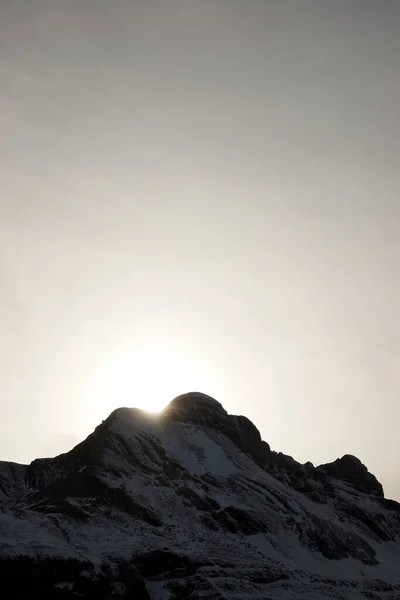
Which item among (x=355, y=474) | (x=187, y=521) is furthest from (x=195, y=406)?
(x=355, y=474)

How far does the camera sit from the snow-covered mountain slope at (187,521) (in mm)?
91062

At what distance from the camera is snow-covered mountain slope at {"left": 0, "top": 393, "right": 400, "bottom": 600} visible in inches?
3585

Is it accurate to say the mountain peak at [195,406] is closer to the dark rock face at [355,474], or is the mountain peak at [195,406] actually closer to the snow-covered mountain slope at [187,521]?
the snow-covered mountain slope at [187,521]

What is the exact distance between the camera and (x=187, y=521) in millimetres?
113875

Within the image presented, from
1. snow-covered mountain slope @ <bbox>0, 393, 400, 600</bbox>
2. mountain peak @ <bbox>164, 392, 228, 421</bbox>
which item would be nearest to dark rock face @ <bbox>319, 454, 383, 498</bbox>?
snow-covered mountain slope @ <bbox>0, 393, 400, 600</bbox>

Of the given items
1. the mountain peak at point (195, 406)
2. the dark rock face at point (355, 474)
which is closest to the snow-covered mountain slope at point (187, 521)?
the mountain peak at point (195, 406)

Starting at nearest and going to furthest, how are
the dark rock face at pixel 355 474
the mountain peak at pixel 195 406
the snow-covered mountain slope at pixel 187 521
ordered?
the snow-covered mountain slope at pixel 187 521 → the mountain peak at pixel 195 406 → the dark rock face at pixel 355 474

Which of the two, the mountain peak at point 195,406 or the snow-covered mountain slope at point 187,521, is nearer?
the snow-covered mountain slope at point 187,521

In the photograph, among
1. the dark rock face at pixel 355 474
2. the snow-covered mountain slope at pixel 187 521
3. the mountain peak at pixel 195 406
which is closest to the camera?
the snow-covered mountain slope at pixel 187 521

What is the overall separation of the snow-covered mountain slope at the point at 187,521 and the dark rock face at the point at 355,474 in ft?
22.1

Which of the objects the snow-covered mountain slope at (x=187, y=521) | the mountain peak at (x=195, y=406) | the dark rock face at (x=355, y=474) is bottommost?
the snow-covered mountain slope at (x=187, y=521)

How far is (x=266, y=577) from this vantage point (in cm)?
10362

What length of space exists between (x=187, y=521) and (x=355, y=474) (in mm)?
69864

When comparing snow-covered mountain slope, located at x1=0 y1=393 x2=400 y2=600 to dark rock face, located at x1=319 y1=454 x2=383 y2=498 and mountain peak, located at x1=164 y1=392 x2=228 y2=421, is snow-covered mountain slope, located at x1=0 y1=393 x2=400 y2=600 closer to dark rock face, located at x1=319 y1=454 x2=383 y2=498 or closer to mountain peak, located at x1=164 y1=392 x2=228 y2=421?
mountain peak, located at x1=164 y1=392 x2=228 y2=421
